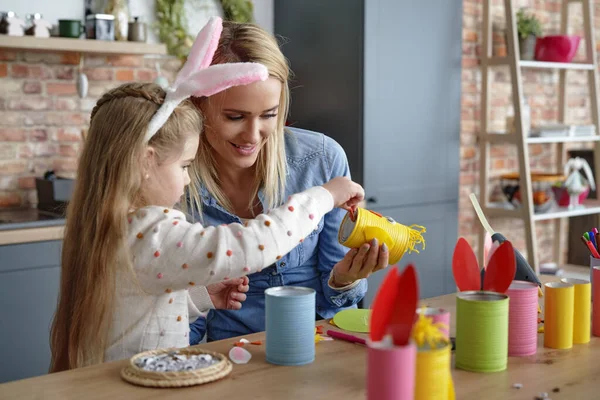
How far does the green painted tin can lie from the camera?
1.28m

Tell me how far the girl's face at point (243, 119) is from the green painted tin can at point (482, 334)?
2.54 ft

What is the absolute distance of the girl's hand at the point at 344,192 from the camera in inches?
63.4

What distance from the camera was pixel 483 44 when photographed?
4547 millimetres

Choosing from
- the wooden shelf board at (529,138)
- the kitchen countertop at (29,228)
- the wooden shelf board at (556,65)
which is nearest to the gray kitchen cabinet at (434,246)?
the wooden shelf board at (529,138)

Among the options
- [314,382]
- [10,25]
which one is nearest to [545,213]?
[10,25]

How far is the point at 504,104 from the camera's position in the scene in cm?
498

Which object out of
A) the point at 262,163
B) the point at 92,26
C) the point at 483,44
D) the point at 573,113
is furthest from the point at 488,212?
the point at 262,163

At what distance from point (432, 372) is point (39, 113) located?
2.84m

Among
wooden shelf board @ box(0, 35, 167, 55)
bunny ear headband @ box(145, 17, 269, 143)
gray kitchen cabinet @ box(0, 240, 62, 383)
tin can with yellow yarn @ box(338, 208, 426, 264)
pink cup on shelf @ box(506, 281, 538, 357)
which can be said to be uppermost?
wooden shelf board @ box(0, 35, 167, 55)

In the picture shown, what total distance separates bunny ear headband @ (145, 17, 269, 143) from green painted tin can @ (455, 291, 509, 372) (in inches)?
24.2

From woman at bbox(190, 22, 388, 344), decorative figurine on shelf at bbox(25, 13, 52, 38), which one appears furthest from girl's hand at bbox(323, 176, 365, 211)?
decorative figurine on shelf at bbox(25, 13, 52, 38)

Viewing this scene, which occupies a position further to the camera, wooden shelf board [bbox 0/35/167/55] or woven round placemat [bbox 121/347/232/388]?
wooden shelf board [bbox 0/35/167/55]

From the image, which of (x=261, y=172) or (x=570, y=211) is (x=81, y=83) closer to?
(x=261, y=172)

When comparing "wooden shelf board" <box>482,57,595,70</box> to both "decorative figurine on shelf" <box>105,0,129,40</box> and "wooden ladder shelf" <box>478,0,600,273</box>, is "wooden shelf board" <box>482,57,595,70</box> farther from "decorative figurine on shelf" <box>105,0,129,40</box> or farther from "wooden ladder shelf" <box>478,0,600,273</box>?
"decorative figurine on shelf" <box>105,0,129,40</box>
